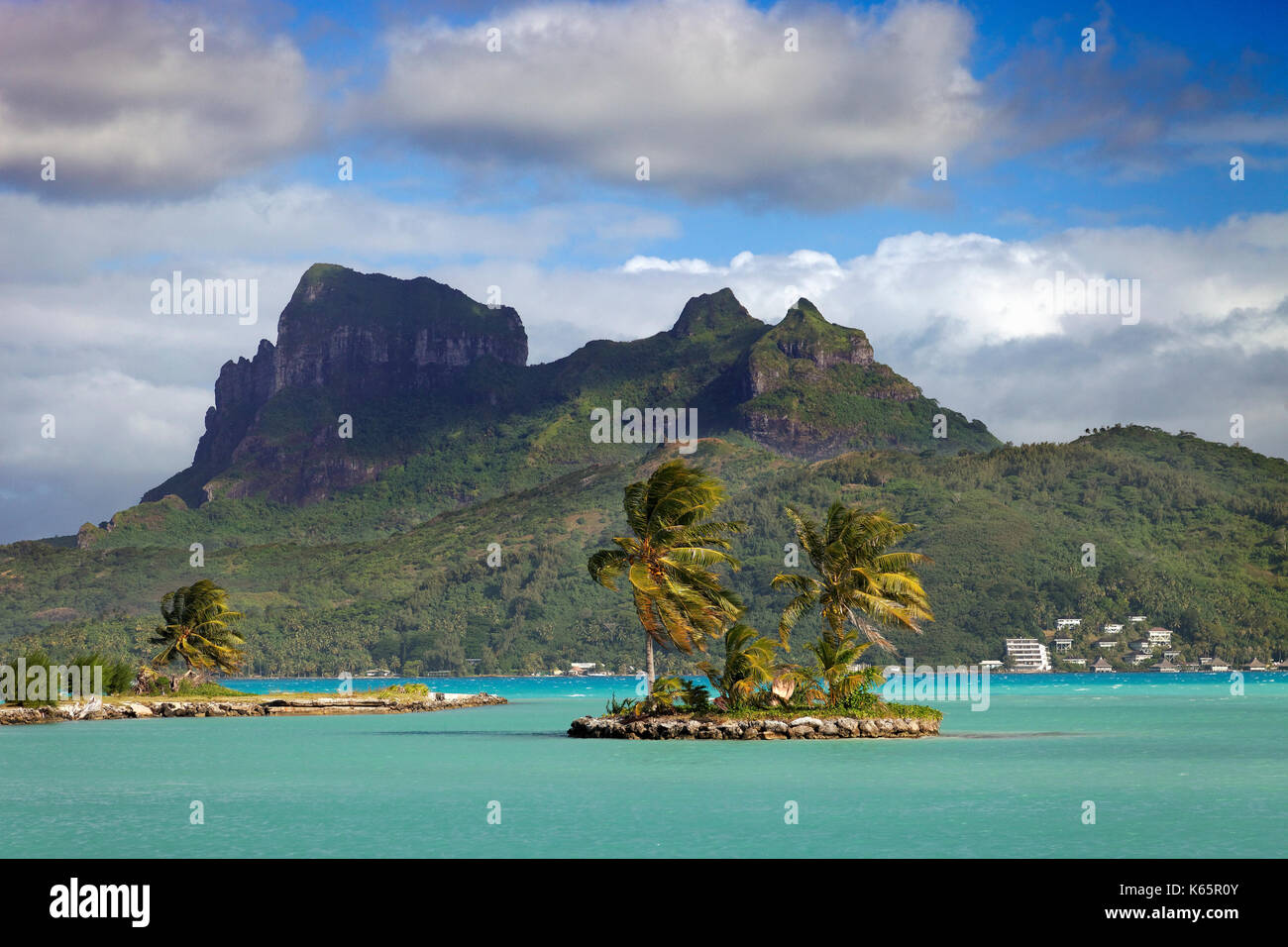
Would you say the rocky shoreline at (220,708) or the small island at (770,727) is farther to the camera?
the rocky shoreline at (220,708)

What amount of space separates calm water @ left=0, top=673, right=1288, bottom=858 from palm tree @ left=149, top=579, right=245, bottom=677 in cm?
2396

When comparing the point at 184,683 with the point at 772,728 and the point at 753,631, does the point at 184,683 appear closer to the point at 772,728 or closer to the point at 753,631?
the point at 753,631

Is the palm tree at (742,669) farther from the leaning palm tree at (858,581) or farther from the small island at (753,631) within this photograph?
the leaning palm tree at (858,581)

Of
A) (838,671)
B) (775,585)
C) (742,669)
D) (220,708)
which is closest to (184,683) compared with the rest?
(220,708)

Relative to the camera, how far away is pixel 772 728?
51.5 metres

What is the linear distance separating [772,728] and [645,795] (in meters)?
18.7

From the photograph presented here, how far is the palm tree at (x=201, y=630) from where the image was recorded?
278 ft

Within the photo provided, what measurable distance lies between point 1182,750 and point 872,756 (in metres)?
13.4

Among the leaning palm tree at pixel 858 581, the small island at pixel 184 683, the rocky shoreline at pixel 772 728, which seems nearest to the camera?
the rocky shoreline at pixel 772 728

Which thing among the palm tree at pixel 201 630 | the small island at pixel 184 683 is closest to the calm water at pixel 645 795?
the small island at pixel 184 683

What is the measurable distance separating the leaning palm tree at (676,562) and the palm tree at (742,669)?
3.78 ft

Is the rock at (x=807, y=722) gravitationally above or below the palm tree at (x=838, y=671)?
below

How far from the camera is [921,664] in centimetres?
19712

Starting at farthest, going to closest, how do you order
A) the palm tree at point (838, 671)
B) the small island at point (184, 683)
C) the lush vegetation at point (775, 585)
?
1. the small island at point (184, 683)
2. the palm tree at point (838, 671)
3. the lush vegetation at point (775, 585)
